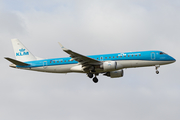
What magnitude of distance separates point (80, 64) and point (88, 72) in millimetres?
1852

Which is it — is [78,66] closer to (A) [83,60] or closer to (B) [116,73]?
(A) [83,60]

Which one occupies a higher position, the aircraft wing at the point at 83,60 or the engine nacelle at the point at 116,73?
the aircraft wing at the point at 83,60

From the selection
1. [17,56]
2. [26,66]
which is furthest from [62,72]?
[17,56]

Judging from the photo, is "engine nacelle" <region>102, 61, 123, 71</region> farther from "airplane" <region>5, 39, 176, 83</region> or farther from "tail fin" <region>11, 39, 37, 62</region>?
"tail fin" <region>11, 39, 37, 62</region>

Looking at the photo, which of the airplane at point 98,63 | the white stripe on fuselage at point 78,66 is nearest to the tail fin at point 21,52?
the airplane at point 98,63

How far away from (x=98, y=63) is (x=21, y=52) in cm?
1381

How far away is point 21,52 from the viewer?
164ft

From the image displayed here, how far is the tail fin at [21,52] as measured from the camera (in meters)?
49.0

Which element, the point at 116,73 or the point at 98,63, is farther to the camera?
the point at 116,73

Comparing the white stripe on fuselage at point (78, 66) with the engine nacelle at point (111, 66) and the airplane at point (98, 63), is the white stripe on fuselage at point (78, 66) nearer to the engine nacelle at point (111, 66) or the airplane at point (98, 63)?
the airplane at point (98, 63)

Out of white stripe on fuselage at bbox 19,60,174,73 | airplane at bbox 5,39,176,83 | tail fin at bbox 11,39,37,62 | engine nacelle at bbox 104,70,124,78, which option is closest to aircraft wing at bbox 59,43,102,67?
airplane at bbox 5,39,176,83

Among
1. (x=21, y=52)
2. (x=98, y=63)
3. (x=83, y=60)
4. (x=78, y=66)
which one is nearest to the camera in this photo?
(x=83, y=60)

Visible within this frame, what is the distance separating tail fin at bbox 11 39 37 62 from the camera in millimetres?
48969

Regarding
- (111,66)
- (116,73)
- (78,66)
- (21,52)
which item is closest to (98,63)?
(111,66)
